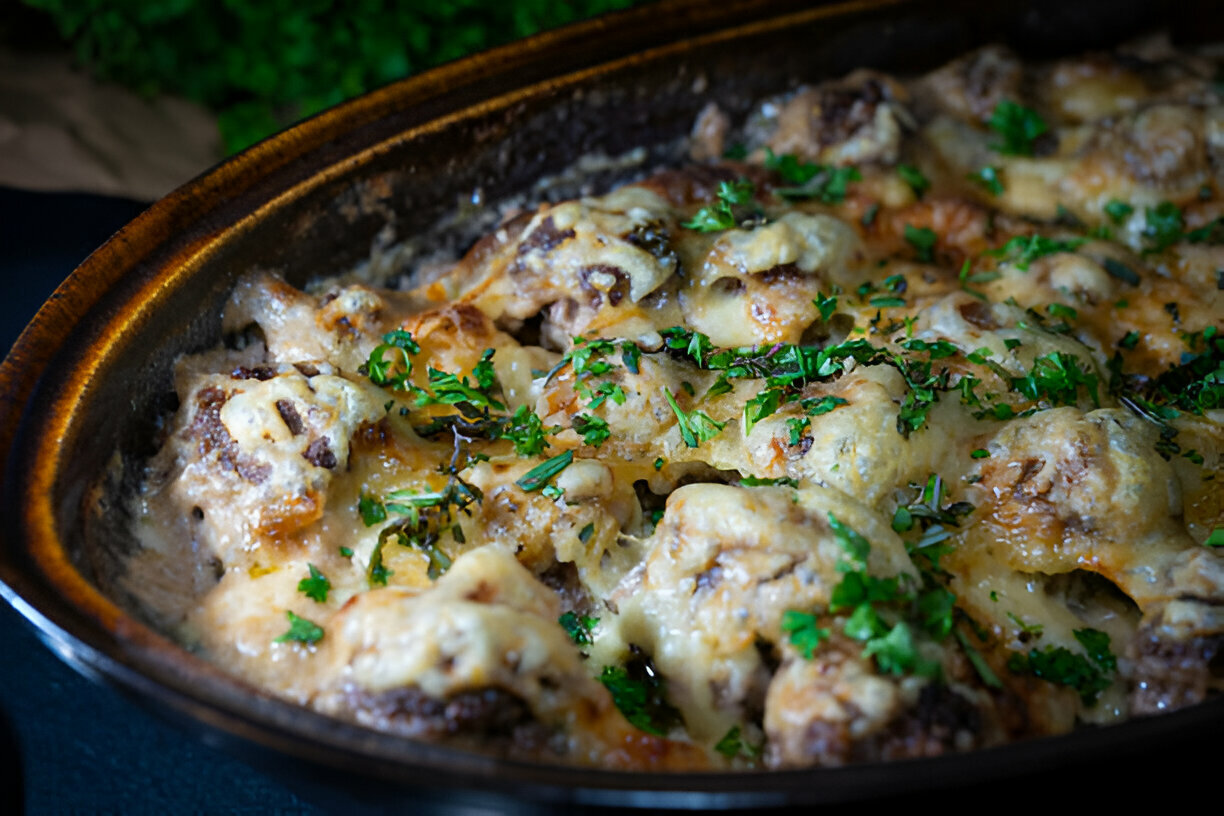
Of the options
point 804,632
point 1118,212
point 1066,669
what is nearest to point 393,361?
point 804,632

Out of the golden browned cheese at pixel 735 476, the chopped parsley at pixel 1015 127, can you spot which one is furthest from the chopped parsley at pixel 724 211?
the chopped parsley at pixel 1015 127

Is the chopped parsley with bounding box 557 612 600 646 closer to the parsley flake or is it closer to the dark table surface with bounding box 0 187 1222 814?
the dark table surface with bounding box 0 187 1222 814

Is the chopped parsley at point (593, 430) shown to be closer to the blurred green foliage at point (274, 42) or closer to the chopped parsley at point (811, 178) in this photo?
the chopped parsley at point (811, 178)

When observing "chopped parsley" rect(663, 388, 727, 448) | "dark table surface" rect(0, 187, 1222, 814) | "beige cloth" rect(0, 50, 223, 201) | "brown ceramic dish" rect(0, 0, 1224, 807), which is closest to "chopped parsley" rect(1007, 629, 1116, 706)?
"dark table surface" rect(0, 187, 1222, 814)

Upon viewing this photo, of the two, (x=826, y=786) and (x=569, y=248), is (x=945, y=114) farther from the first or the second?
(x=826, y=786)

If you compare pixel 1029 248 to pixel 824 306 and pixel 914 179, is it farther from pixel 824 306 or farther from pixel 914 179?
pixel 824 306

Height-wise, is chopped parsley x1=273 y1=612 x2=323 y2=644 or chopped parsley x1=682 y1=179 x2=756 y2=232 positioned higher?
chopped parsley x1=682 y1=179 x2=756 y2=232
